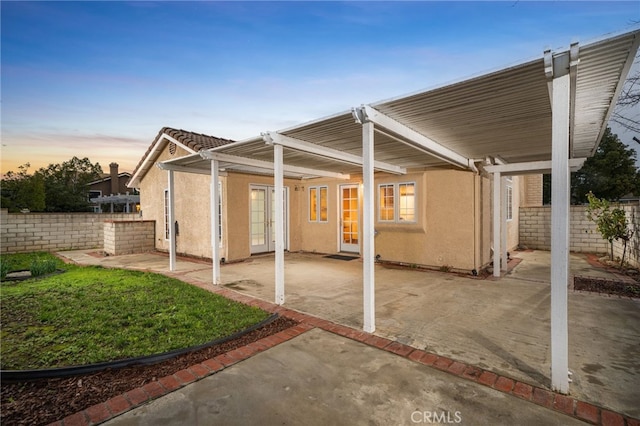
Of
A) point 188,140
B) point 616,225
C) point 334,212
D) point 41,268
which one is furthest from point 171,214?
point 616,225

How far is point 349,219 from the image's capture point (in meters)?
9.45

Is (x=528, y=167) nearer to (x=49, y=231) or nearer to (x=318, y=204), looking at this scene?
(x=318, y=204)

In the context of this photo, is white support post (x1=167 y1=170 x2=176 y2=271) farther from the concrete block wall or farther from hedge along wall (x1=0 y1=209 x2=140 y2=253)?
hedge along wall (x1=0 y1=209 x2=140 y2=253)

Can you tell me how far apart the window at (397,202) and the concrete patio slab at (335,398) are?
544 centimetres

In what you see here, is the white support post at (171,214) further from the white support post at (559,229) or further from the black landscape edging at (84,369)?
the white support post at (559,229)

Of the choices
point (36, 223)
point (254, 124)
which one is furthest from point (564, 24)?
point (36, 223)

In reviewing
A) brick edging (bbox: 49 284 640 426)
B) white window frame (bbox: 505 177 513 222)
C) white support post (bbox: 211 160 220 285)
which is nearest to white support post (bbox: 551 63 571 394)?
brick edging (bbox: 49 284 640 426)

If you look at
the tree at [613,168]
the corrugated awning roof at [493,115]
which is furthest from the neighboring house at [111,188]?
the tree at [613,168]

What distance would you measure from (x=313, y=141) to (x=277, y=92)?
744cm

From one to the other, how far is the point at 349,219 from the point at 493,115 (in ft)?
20.1

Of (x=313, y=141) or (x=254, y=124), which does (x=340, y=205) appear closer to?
(x=313, y=141)

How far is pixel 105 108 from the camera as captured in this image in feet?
31.4

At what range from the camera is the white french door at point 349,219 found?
930cm

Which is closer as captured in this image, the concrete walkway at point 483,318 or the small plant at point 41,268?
the concrete walkway at point 483,318
